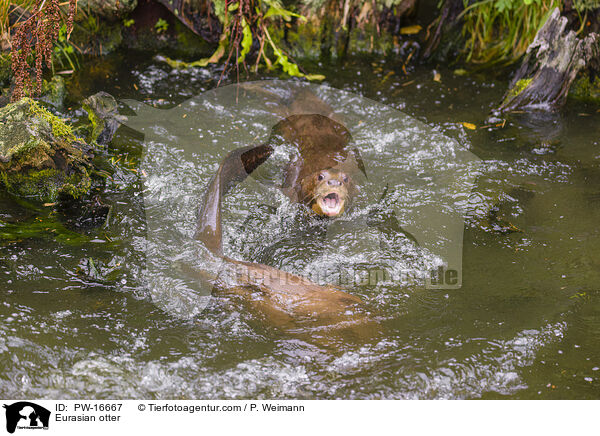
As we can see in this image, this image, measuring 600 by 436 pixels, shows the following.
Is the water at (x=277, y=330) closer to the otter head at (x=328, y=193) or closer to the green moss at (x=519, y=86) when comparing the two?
the otter head at (x=328, y=193)

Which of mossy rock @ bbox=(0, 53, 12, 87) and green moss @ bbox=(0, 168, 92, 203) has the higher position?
mossy rock @ bbox=(0, 53, 12, 87)

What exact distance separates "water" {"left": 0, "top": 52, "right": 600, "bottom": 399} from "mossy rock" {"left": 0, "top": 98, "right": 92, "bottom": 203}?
0.20 meters

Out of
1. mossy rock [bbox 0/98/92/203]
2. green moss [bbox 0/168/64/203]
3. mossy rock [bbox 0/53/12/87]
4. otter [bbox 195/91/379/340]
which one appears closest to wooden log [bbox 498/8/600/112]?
otter [bbox 195/91/379/340]

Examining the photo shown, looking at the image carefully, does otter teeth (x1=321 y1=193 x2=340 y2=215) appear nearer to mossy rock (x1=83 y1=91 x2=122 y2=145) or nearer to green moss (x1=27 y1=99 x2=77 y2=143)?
mossy rock (x1=83 y1=91 x2=122 y2=145)

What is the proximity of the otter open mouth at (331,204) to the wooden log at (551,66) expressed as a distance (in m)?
2.37

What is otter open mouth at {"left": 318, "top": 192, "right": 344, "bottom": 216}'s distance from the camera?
4.44m

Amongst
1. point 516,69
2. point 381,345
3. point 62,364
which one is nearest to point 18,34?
point 62,364

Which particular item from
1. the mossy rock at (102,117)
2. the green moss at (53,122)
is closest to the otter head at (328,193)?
the mossy rock at (102,117)

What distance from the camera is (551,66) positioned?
215 inches

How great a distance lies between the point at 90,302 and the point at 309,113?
3081mm

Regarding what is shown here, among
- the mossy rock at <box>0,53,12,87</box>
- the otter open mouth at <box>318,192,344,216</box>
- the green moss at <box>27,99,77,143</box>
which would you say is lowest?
the otter open mouth at <box>318,192,344,216</box>

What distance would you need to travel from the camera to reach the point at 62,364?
278cm
